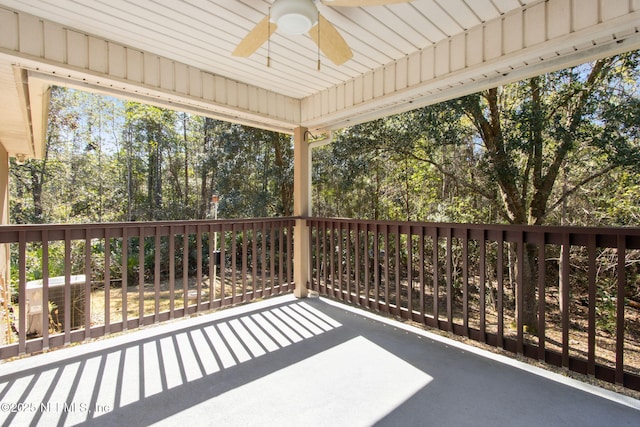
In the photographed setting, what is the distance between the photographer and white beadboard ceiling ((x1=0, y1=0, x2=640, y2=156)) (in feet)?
6.96

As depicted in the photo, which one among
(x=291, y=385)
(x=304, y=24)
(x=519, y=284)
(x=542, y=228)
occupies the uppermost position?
(x=304, y=24)

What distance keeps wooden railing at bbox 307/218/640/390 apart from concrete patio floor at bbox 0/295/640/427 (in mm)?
217

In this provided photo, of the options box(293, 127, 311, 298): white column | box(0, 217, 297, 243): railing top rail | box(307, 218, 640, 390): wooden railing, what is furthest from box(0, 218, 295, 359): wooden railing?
box(307, 218, 640, 390): wooden railing

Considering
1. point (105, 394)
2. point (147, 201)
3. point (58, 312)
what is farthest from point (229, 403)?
point (147, 201)

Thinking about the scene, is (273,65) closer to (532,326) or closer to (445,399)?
(445,399)

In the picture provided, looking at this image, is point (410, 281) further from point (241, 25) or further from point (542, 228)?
point (241, 25)

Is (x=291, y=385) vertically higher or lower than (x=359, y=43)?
lower

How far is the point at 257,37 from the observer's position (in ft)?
6.91

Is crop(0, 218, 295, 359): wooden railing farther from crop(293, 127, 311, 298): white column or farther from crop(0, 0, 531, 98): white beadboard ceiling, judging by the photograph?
crop(0, 0, 531, 98): white beadboard ceiling

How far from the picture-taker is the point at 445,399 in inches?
74.9

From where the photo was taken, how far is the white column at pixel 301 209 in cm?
412

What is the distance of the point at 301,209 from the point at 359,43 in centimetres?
217

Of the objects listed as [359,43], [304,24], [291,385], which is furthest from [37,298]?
[359,43]

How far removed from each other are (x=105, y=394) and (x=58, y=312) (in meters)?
4.61
